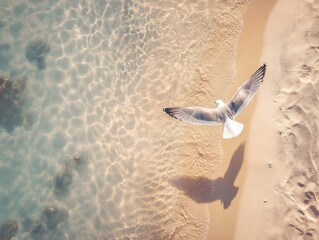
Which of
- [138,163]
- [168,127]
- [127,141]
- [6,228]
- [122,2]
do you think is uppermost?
[122,2]

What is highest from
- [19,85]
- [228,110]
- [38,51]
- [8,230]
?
[38,51]

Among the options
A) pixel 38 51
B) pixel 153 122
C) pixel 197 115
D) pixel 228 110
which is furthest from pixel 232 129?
pixel 38 51

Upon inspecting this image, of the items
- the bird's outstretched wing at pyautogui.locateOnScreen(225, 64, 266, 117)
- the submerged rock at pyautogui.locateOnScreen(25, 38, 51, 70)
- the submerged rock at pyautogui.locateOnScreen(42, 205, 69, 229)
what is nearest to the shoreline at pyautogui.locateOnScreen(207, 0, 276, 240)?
the bird's outstretched wing at pyautogui.locateOnScreen(225, 64, 266, 117)

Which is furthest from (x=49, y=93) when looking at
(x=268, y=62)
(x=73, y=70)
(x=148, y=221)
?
(x=268, y=62)

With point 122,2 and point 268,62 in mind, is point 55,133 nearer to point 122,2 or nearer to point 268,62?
point 122,2

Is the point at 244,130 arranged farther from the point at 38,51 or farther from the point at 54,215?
the point at 38,51

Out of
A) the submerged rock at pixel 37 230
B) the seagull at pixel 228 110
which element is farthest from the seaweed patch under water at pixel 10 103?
the seagull at pixel 228 110
